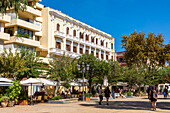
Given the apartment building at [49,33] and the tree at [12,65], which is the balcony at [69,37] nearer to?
the apartment building at [49,33]

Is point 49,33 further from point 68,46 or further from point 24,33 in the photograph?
point 24,33

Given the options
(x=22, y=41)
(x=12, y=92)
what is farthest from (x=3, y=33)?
(x=12, y=92)

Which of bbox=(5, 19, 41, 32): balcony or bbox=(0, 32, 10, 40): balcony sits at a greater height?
bbox=(5, 19, 41, 32): balcony

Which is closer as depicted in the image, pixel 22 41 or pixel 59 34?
pixel 22 41

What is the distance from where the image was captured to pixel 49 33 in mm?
43438

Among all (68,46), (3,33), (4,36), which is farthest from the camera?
(68,46)

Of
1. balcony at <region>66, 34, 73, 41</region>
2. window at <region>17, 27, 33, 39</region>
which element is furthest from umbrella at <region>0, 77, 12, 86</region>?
balcony at <region>66, 34, 73, 41</region>

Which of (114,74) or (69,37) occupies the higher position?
(69,37)

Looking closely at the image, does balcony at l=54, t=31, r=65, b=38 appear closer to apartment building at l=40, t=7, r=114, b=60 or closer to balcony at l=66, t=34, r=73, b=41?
apartment building at l=40, t=7, r=114, b=60

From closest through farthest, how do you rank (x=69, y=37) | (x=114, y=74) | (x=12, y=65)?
(x=12, y=65)
(x=114, y=74)
(x=69, y=37)

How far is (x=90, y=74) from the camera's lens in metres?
35.2

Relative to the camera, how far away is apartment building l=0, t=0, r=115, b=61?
121 ft

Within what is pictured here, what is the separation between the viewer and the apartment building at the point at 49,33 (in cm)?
3691

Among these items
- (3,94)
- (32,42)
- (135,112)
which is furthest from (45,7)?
(135,112)
